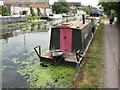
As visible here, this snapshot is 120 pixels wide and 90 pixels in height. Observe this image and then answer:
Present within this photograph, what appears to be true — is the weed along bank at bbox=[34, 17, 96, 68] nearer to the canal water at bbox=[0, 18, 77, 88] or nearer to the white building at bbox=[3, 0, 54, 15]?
the canal water at bbox=[0, 18, 77, 88]

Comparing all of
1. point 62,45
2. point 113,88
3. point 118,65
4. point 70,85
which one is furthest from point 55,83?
point 118,65

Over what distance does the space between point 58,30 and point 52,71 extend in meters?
2.49

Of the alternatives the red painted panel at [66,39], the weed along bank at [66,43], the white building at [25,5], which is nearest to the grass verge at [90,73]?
the weed along bank at [66,43]

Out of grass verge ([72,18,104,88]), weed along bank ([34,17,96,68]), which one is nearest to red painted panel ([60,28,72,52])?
weed along bank ([34,17,96,68])

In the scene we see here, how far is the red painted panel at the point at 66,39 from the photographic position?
841 centimetres

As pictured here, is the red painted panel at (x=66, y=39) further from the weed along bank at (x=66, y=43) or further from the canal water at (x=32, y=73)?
the canal water at (x=32, y=73)

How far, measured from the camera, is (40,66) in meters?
7.96

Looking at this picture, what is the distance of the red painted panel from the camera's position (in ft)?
27.6

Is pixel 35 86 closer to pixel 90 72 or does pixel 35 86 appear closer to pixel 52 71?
pixel 52 71

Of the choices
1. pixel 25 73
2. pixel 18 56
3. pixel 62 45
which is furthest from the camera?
pixel 18 56

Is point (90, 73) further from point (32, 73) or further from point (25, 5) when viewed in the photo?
point (25, 5)

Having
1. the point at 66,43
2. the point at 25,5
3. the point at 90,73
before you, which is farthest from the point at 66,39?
the point at 25,5

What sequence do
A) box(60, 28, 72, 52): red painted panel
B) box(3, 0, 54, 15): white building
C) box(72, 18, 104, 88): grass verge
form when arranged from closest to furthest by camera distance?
box(72, 18, 104, 88): grass verge < box(60, 28, 72, 52): red painted panel < box(3, 0, 54, 15): white building

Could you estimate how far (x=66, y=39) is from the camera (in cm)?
854
